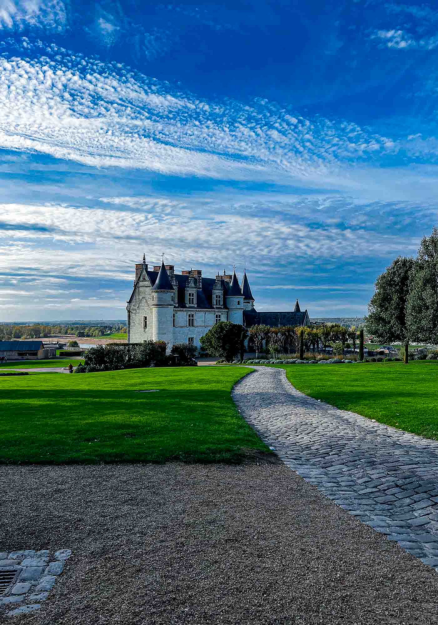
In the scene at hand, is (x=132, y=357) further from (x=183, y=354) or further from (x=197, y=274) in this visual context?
(x=197, y=274)

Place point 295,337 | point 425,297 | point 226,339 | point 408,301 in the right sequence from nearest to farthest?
point 425,297, point 408,301, point 226,339, point 295,337

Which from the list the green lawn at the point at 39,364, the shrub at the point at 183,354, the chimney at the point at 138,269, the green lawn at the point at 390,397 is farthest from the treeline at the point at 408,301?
the green lawn at the point at 39,364

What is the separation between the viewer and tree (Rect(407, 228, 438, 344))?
115 ft

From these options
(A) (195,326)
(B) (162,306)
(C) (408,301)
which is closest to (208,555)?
(C) (408,301)

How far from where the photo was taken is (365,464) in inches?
355

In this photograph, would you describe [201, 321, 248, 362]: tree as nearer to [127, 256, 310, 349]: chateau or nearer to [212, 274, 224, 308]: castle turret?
[127, 256, 310, 349]: chateau

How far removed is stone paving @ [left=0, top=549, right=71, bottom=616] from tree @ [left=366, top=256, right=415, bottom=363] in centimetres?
4004

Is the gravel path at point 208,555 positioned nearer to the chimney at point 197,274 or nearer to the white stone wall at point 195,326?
the white stone wall at point 195,326

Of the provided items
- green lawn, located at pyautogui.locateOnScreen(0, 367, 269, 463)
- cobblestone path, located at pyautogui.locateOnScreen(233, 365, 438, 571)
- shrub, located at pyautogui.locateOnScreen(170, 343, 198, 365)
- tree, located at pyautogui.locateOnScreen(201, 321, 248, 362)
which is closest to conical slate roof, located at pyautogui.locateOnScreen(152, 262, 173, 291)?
tree, located at pyautogui.locateOnScreen(201, 321, 248, 362)

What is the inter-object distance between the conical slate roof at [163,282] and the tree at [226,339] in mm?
10036

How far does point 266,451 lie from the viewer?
390 inches

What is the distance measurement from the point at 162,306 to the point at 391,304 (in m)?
26.1

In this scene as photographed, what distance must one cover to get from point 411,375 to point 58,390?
20456 mm

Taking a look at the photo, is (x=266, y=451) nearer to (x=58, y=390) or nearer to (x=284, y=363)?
(x=58, y=390)
